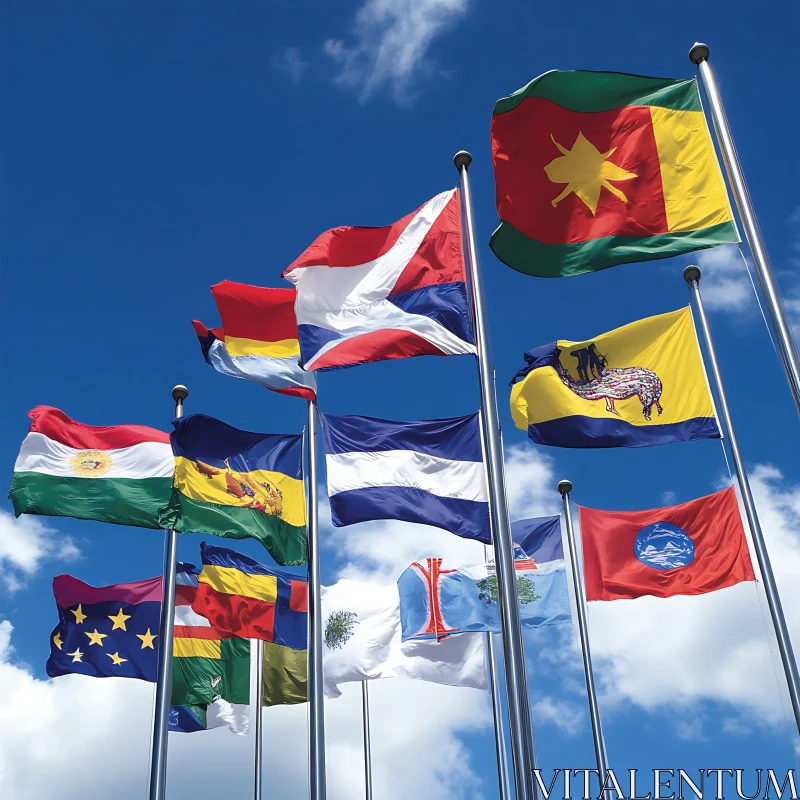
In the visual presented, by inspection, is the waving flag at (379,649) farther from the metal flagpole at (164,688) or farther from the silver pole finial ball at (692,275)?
the silver pole finial ball at (692,275)

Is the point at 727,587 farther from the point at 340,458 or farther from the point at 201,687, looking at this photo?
the point at 201,687

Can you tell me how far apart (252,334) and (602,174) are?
9.07m

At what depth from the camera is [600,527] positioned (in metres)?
17.7

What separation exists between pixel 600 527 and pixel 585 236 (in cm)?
719

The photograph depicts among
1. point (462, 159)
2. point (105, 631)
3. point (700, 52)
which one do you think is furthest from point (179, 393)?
point (700, 52)

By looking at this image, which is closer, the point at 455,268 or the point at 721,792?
the point at 721,792

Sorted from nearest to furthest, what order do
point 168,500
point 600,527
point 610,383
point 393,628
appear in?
point 610,383
point 600,527
point 168,500
point 393,628

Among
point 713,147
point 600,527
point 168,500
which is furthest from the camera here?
point 168,500

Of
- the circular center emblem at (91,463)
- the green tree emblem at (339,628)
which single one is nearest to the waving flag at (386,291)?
the circular center emblem at (91,463)

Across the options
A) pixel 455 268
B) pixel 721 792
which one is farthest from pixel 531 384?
pixel 721 792

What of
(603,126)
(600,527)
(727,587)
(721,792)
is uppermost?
(603,126)

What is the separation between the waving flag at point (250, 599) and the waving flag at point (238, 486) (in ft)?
10.5

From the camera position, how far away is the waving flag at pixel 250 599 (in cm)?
2098

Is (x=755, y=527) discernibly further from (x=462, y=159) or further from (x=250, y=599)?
(x=250, y=599)
